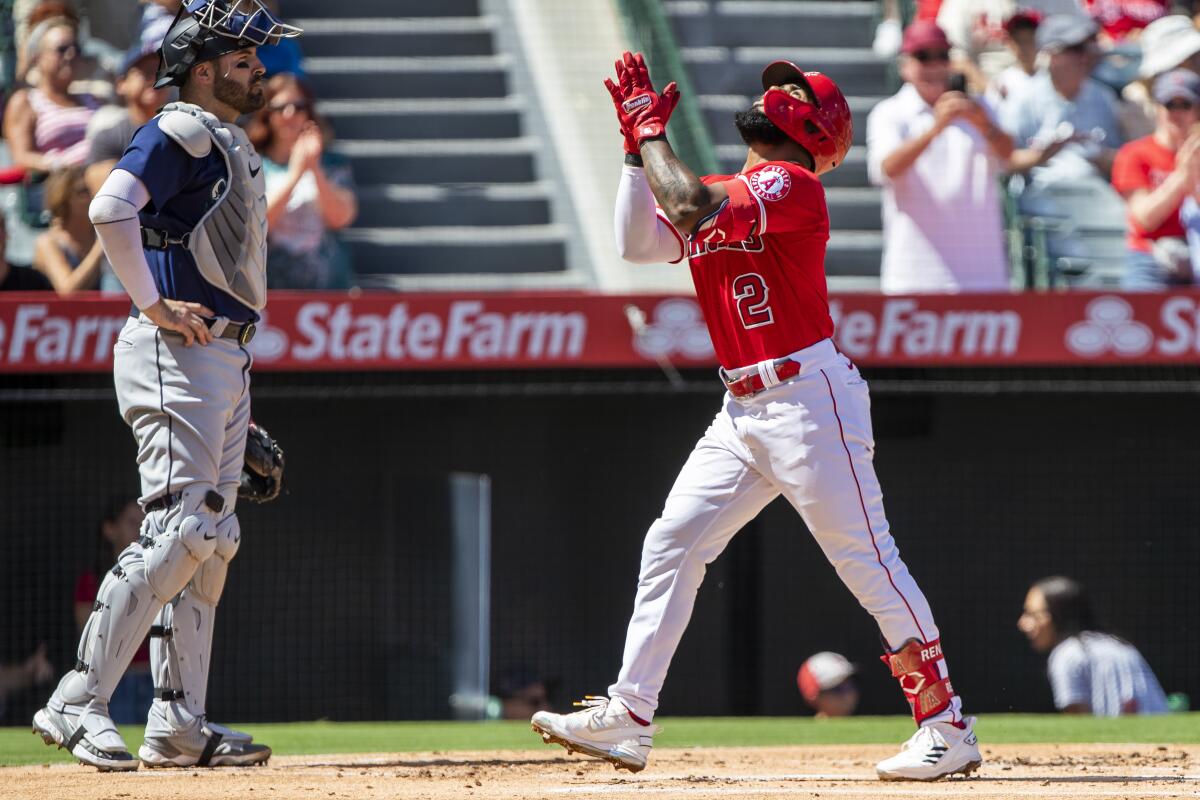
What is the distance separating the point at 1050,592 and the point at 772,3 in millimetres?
5097

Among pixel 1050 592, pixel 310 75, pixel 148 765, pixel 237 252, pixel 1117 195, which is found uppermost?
pixel 310 75

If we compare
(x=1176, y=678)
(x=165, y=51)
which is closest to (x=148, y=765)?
(x=165, y=51)

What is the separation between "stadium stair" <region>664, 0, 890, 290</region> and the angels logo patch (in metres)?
5.46

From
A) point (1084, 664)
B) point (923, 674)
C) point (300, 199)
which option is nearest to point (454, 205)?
point (300, 199)

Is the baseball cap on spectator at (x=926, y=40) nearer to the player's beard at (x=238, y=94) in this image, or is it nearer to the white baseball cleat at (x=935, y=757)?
the player's beard at (x=238, y=94)

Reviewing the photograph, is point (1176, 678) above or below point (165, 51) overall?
below

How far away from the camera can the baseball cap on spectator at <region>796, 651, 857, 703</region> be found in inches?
331

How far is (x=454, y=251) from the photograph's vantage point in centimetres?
1036

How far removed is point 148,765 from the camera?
16.6ft

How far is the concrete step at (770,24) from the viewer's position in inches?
464

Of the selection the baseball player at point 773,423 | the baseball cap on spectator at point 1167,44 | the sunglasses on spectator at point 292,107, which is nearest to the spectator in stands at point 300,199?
the sunglasses on spectator at point 292,107

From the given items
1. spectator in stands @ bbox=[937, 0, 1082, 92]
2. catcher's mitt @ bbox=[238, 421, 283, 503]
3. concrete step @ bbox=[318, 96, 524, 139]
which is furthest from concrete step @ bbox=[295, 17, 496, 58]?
catcher's mitt @ bbox=[238, 421, 283, 503]

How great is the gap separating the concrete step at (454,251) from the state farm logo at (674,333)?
7.43 ft

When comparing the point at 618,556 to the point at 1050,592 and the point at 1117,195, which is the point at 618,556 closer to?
the point at 1050,592
